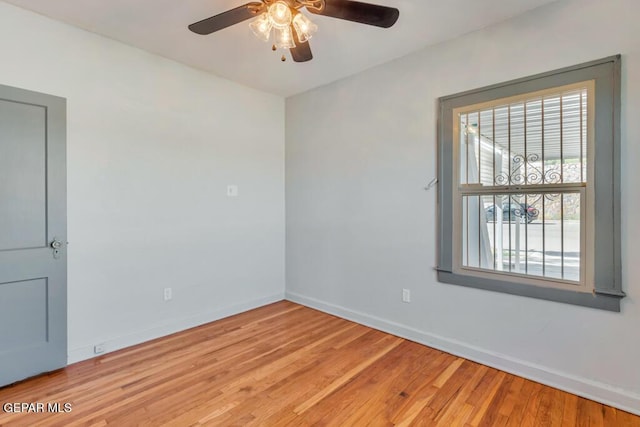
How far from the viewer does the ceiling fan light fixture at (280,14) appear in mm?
1772

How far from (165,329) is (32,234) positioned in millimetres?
1370

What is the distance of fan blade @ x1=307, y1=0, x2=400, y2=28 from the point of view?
5.66 feet

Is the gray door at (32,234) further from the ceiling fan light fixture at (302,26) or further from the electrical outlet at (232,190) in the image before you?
the ceiling fan light fixture at (302,26)

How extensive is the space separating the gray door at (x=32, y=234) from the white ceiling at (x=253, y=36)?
2.36ft

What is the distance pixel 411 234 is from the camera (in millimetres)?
3027

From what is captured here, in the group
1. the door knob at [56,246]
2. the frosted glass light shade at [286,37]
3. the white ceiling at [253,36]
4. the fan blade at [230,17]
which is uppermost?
the white ceiling at [253,36]

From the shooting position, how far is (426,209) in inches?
115

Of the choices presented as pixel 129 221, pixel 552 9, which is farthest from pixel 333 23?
pixel 129 221

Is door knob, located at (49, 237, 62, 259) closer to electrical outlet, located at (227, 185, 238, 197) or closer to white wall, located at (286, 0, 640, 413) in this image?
electrical outlet, located at (227, 185, 238, 197)

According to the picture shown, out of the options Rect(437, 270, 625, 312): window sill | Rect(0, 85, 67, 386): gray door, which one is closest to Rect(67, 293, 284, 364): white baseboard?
Rect(0, 85, 67, 386): gray door

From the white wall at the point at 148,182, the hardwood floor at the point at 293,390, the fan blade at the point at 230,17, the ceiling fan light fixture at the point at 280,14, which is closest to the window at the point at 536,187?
the hardwood floor at the point at 293,390

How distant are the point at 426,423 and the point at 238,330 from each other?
196cm

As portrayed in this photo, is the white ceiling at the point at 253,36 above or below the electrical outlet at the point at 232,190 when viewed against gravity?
above

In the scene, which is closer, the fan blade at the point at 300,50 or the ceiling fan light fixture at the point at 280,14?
the ceiling fan light fixture at the point at 280,14
